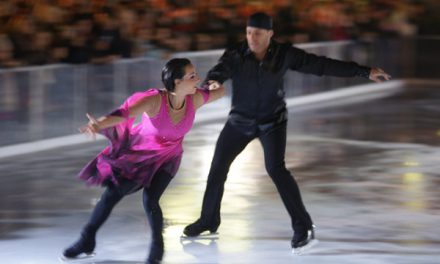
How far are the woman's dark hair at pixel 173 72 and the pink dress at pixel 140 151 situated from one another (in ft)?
0.23

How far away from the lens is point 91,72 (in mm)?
13664

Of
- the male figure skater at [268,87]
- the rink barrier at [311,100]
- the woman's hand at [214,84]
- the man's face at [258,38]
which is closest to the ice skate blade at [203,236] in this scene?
the male figure skater at [268,87]

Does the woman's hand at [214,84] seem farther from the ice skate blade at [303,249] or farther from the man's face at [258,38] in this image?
the ice skate blade at [303,249]

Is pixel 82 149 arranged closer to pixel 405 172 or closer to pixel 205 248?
pixel 405 172

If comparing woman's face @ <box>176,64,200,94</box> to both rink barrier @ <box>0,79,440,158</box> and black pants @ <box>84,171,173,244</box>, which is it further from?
rink barrier @ <box>0,79,440,158</box>

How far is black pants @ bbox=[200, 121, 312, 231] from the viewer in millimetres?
7672

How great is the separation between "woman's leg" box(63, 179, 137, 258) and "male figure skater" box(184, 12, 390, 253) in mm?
920

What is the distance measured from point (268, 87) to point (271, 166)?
0.54 m

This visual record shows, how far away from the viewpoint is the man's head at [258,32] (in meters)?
7.52

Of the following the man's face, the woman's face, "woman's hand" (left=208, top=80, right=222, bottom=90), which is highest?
the man's face

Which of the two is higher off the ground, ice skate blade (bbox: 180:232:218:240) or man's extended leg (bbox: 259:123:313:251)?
man's extended leg (bbox: 259:123:313:251)

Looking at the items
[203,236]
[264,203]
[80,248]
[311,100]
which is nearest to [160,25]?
[311,100]

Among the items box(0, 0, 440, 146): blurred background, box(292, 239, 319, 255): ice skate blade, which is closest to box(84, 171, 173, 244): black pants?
box(292, 239, 319, 255): ice skate blade

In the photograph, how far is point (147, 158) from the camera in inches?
287
